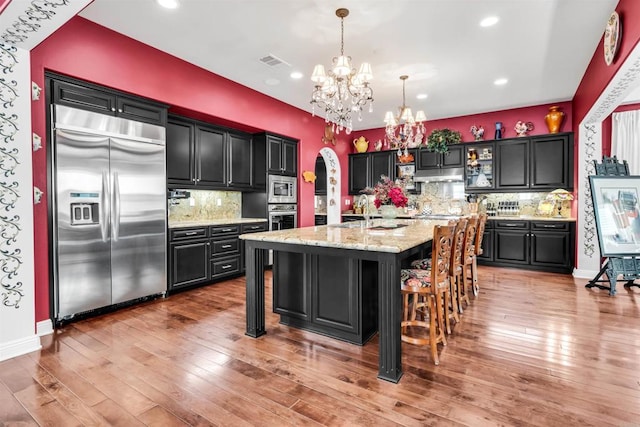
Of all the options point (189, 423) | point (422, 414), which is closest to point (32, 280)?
point (189, 423)

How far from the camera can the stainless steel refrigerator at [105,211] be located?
122 inches

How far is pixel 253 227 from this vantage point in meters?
5.34

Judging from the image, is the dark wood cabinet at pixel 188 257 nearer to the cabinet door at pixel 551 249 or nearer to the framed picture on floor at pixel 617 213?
the framed picture on floor at pixel 617 213

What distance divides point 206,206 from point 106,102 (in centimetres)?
215

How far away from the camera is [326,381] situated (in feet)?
7.14

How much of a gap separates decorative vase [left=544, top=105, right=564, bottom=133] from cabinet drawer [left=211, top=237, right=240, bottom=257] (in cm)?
568

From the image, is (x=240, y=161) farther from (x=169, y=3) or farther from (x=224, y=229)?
(x=169, y=3)

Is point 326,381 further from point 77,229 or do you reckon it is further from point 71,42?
point 71,42

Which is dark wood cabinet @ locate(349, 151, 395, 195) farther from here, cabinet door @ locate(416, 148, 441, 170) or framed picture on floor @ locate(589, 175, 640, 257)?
framed picture on floor @ locate(589, 175, 640, 257)

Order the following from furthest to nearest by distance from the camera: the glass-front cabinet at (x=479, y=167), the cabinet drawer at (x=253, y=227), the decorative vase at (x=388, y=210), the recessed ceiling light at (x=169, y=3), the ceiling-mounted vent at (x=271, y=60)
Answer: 1. the glass-front cabinet at (x=479, y=167)
2. the cabinet drawer at (x=253, y=227)
3. the ceiling-mounted vent at (x=271, y=60)
4. the decorative vase at (x=388, y=210)
5. the recessed ceiling light at (x=169, y=3)

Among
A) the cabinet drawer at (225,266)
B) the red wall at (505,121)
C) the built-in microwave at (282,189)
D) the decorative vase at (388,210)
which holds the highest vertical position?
the red wall at (505,121)

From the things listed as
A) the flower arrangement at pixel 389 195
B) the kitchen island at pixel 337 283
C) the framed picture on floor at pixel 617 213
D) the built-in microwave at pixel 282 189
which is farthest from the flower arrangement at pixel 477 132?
the kitchen island at pixel 337 283

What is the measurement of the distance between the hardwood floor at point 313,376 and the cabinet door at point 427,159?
3.89m

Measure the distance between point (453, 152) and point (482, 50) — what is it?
2969mm
